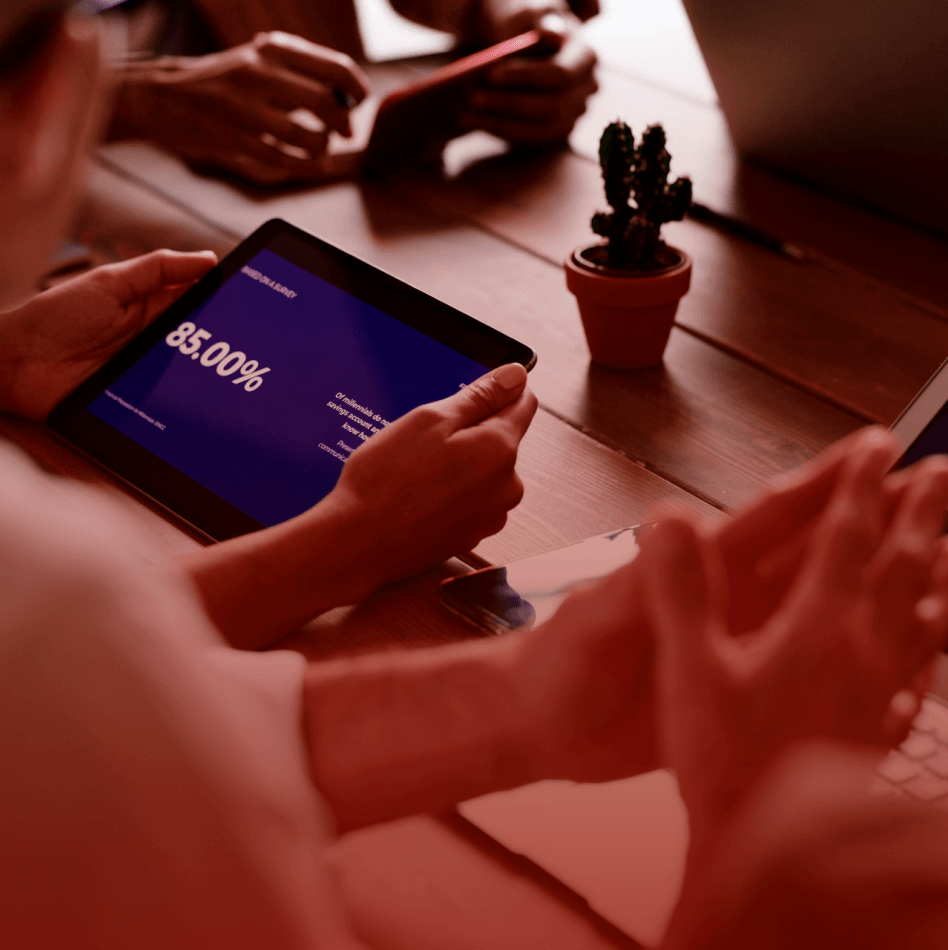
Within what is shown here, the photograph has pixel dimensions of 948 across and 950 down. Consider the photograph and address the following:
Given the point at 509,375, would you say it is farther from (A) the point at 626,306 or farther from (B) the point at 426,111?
(B) the point at 426,111

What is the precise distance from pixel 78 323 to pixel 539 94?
829 millimetres

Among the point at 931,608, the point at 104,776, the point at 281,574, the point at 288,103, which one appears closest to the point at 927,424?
the point at 931,608

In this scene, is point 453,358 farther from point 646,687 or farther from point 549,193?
point 549,193

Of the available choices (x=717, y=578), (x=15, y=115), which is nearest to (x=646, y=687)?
(x=717, y=578)

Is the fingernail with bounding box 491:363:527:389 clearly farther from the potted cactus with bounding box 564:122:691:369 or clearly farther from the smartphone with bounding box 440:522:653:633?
the potted cactus with bounding box 564:122:691:369

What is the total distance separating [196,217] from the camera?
4.52ft

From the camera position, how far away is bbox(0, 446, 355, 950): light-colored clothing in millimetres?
313

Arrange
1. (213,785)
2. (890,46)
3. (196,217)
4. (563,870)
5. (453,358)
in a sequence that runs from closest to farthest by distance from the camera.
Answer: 1. (213,785)
2. (563,870)
3. (453,358)
4. (890,46)
5. (196,217)

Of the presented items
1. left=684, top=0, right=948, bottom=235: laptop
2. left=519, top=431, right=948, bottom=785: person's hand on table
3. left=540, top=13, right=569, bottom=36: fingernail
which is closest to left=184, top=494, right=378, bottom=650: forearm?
left=519, top=431, right=948, bottom=785: person's hand on table

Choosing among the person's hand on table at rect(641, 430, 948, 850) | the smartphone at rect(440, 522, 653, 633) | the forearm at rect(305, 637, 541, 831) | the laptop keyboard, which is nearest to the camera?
the person's hand on table at rect(641, 430, 948, 850)

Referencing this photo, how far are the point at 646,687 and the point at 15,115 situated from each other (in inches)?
15.0

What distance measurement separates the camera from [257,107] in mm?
1470

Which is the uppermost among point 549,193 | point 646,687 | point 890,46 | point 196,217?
point 890,46

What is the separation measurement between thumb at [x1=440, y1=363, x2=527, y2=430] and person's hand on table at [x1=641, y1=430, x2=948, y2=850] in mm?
345
